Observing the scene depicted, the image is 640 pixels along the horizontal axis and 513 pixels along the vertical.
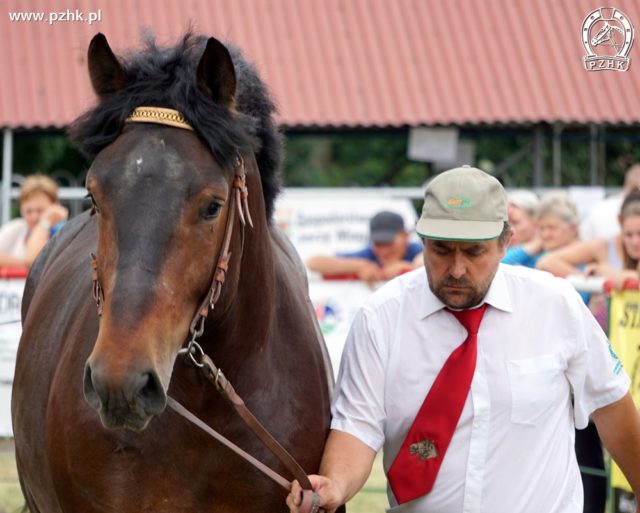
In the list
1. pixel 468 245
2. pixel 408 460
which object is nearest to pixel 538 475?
pixel 408 460

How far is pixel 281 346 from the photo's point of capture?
379cm

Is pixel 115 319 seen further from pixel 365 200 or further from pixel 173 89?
pixel 365 200

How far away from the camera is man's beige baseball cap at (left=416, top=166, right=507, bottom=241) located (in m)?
3.55

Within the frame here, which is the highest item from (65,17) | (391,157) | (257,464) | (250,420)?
(391,157)

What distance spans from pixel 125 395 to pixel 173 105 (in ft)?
3.07

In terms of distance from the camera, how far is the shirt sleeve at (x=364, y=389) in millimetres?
3766

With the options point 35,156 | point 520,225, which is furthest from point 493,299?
point 35,156

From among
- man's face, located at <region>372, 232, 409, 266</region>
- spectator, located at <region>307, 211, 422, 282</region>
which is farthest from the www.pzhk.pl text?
man's face, located at <region>372, 232, 409, 266</region>

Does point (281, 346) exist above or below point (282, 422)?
above

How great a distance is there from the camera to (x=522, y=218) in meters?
7.61

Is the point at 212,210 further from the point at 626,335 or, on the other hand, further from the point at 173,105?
the point at 626,335

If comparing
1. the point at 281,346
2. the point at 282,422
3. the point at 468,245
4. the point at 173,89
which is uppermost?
the point at 173,89

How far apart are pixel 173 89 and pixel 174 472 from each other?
3.92 ft

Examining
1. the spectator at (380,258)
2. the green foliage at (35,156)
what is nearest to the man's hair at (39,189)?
the spectator at (380,258)
